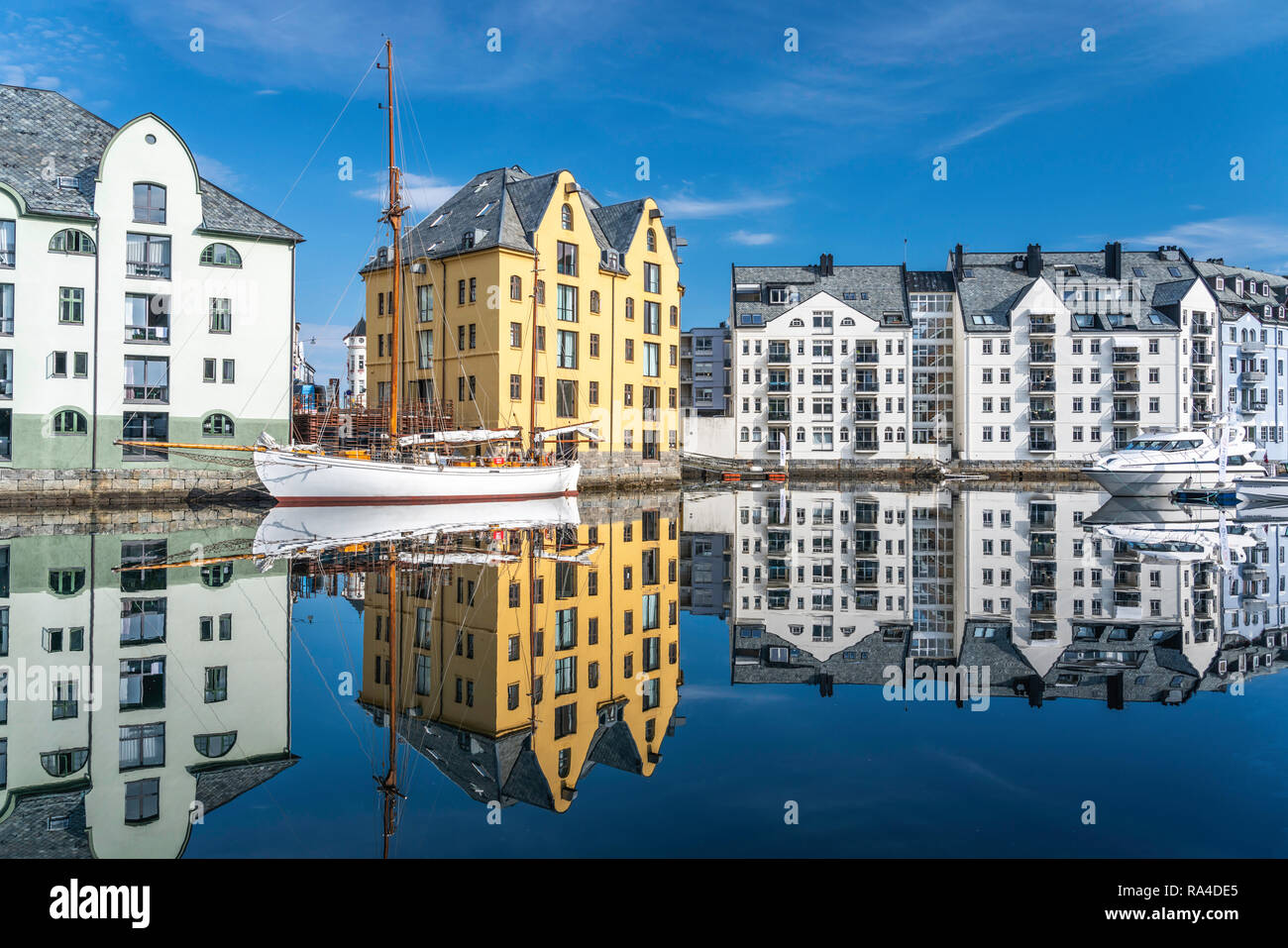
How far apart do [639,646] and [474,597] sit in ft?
10.7

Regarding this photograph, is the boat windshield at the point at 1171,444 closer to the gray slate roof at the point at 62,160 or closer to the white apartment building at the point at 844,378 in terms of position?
the white apartment building at the point at 844,378

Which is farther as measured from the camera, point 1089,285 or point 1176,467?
point 1089,285

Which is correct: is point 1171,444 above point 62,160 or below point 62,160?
below

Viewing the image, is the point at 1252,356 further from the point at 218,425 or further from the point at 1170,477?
the point at 218,425

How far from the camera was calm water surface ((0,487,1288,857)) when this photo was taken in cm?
521

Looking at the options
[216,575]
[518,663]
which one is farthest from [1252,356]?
[518,663]

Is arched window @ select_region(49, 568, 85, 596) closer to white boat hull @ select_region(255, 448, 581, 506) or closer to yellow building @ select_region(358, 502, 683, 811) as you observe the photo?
yellow building @ select_region(358, 502, 683, 811)

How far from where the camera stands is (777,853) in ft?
15.7

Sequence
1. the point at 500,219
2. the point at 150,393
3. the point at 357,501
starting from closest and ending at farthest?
the point at 357,501 < the point at 150,393 < the point at 500,219

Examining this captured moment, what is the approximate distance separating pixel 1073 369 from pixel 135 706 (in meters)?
85.3

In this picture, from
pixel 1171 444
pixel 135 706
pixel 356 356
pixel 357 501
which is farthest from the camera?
pixel 356 356

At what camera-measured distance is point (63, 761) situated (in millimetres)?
6305
